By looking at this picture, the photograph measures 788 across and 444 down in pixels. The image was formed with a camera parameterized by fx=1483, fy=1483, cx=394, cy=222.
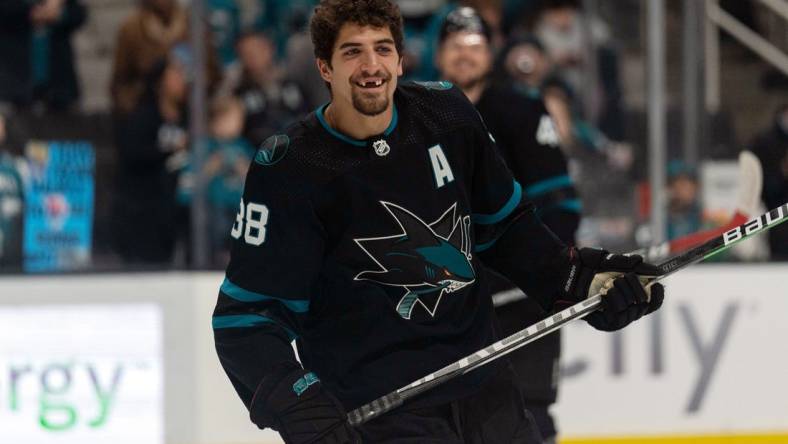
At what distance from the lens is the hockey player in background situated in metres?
3.72

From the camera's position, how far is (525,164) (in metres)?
3.72

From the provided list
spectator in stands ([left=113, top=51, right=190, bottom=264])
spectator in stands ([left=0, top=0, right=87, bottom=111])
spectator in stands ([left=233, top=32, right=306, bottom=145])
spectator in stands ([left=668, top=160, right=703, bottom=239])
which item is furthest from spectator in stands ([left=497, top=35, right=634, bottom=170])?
spectator in stands ([left=0, top=0, right=87, bottom=111])

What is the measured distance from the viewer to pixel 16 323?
4840mm

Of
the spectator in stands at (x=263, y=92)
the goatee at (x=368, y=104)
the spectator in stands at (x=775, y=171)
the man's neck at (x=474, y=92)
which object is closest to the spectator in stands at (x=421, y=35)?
the spectator in stands at (x=263, y=92)

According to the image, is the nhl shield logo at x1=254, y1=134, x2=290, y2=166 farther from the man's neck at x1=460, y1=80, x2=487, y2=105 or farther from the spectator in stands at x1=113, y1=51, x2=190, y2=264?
the spectator in stands at x1=113, y1=51, x2=190, y2=264

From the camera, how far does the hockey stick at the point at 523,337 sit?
2.57 meters

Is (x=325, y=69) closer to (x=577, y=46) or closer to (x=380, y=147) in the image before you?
(x=380, y=147)

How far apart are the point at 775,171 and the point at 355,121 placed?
9.79ft

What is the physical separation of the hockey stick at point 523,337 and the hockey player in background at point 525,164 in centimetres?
90

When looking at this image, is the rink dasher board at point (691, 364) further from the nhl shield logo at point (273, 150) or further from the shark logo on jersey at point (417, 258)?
the nhl shield logo at point (273, 150)

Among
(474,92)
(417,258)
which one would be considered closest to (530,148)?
(474,92)

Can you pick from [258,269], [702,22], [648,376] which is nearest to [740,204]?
[258,269]

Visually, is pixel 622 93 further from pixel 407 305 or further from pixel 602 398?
pixel 407 305

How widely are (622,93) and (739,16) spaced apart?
512 mm
